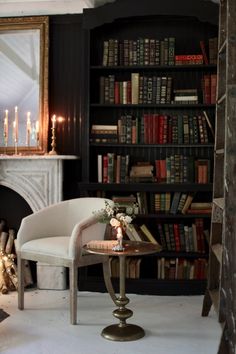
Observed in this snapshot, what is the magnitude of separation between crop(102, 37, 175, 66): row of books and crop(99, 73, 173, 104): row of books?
13 cm

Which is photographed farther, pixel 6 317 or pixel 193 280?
pixel 193 280

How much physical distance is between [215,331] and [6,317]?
5.03 feet

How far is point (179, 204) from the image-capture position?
15.4 feet

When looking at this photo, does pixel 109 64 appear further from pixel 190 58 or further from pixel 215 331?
pixel 215 331

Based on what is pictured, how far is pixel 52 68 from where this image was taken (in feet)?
16.4

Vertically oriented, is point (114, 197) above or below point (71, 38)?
below

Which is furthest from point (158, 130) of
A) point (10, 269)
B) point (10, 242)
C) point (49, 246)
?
point (10, 269)

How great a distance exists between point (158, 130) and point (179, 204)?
0.69 m

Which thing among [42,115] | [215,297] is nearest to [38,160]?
[42,115]

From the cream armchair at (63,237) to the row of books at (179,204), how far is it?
0.65 metres

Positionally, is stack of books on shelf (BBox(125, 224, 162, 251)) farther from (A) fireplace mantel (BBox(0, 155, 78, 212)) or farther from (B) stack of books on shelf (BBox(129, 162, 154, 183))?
(A) fireplace mantel (BBox(0, 155, 78, 212))

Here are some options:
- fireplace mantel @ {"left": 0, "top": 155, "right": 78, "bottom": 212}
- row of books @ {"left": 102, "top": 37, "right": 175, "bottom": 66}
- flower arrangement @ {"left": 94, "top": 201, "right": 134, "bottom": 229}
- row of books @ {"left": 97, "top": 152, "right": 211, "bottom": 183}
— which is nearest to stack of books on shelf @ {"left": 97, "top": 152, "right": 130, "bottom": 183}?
row of books @ {"left": 97, "top": 152, "right": 211, "bottom": 183}

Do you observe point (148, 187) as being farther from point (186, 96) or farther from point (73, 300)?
point (73, 300)

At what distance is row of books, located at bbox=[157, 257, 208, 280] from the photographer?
4.66m
